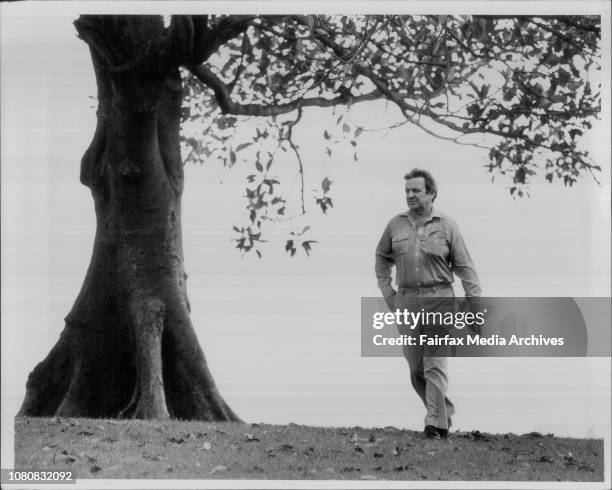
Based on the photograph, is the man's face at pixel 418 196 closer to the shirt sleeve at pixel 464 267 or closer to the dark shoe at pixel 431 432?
the shirt sleeve at pixel 464 267

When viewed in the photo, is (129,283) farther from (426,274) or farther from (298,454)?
(426,274)

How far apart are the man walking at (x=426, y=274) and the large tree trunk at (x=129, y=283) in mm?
1707

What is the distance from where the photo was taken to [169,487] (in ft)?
22.3

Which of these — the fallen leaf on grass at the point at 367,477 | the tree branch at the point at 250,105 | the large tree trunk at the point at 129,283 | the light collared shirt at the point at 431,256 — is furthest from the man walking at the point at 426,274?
the large tree trunk at the point at 129,283

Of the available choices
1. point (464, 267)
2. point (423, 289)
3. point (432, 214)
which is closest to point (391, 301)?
point (423, 289)

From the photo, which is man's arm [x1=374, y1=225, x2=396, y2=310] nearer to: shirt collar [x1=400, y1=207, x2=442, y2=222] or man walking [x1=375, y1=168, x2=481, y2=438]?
man walking [x1=375, y1=168, x2=481, y2=438]

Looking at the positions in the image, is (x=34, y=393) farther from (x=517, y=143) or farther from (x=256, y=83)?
(x=517, y=143)

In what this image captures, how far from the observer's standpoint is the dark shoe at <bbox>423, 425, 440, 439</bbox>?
7.30 meters

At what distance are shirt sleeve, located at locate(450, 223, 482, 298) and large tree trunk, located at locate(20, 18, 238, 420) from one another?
216cm

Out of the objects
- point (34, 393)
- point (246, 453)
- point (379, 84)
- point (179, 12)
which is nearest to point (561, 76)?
point (379, 84)

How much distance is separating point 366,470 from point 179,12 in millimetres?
3450

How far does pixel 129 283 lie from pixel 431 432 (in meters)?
2.68

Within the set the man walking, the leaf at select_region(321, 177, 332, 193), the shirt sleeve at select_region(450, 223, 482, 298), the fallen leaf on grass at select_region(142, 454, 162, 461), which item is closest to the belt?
the man walking

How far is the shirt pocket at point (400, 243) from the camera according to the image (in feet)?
24.0
